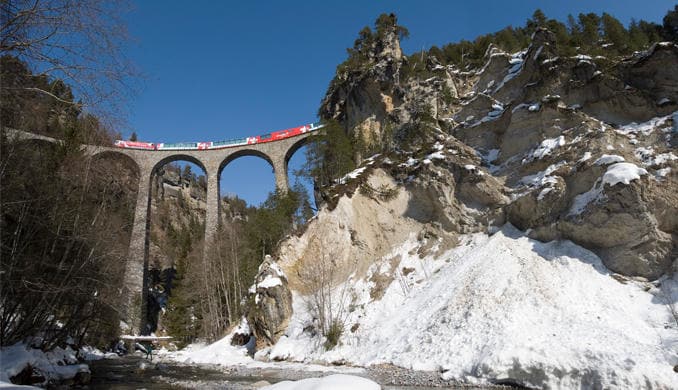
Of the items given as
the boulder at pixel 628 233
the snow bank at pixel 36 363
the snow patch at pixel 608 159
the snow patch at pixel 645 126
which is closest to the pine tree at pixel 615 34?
the snow patch at pixel 645 126

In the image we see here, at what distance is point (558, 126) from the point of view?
68.7ft

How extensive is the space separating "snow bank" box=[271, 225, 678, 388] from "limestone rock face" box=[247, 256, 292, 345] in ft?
1.99

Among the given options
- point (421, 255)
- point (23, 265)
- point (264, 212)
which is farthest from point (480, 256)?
point (264, 212)

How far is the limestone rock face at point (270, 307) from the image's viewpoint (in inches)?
795

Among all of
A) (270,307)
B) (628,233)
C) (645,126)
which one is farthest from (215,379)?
(645,126)

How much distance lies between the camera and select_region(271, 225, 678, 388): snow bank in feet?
32.4

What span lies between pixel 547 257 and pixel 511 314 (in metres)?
3.82

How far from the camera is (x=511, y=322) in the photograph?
12.8m

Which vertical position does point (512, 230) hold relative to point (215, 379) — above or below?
above

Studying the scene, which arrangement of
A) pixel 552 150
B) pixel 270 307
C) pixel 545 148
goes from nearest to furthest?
1. pixel 552 150
2. pixel 270 307
3. pixel 545 148

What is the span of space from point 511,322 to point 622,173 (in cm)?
727

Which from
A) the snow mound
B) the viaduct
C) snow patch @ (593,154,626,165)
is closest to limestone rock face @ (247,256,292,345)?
the snow mound

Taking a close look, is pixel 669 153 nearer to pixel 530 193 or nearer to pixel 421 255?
pixel 530 193

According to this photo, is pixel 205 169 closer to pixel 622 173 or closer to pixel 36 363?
pixel 36 363
